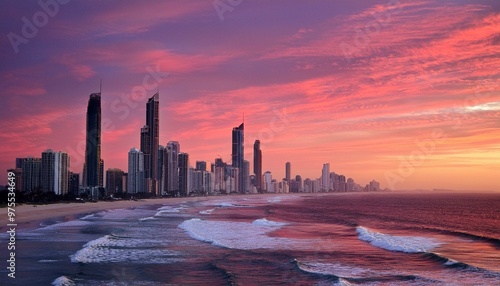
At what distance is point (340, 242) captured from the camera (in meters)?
42.9

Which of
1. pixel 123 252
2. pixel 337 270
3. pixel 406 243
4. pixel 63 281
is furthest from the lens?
pixel 406 243

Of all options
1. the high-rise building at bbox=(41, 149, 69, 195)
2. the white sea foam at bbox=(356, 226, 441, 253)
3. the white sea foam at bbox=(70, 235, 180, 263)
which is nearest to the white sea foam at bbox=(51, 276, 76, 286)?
the white sea foam at bbox=(70, 235, 180, 263)

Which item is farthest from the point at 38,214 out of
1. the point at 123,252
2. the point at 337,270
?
the point at 337,270

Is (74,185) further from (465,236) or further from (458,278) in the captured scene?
(458,278)

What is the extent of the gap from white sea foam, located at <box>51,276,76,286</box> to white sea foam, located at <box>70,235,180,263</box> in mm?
5729

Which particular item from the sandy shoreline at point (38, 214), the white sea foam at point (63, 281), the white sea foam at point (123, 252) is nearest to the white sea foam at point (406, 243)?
the white sea foam at point (123, 252)

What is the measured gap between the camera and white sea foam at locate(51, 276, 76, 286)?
856 inches

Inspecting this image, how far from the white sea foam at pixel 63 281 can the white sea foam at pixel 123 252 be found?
5729 mm

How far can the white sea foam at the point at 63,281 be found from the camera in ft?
71.4

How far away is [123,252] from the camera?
33188 mm

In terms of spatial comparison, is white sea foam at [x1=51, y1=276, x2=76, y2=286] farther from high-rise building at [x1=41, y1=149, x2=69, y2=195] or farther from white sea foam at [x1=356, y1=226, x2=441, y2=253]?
high-rise building at [x1=41, y1=149, x2=69, y2=195]

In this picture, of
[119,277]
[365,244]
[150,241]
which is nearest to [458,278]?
[365,244]

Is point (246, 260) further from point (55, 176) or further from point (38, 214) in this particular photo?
point (55, 176)

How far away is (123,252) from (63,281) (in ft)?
36.2
